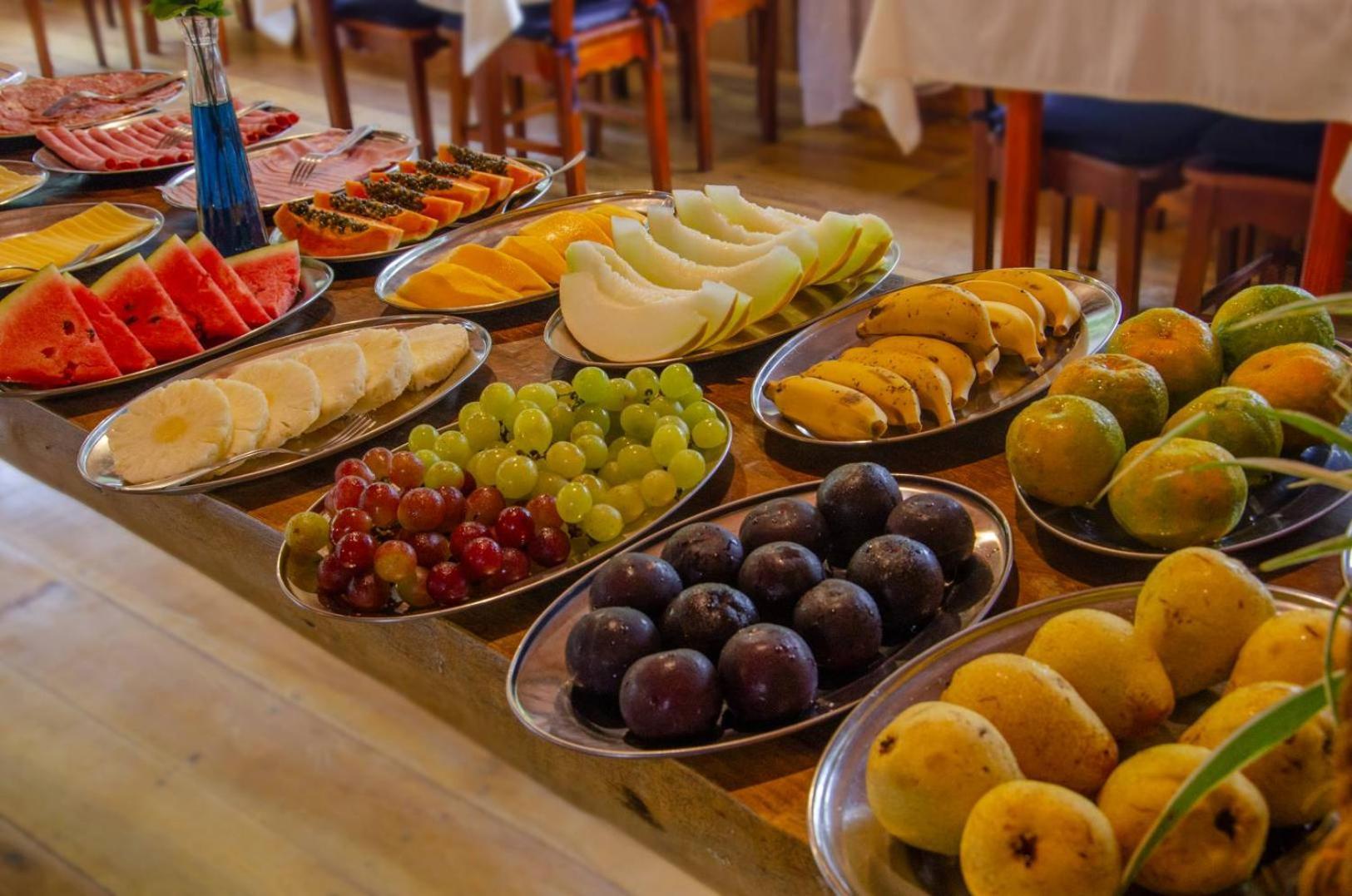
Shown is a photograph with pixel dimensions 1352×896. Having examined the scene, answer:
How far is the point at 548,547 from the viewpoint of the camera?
965mm

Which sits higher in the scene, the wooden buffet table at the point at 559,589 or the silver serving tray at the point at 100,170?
the silver serving tray at the point at 100,170

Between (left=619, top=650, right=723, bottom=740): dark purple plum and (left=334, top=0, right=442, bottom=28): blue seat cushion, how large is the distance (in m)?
Answer: 3.46

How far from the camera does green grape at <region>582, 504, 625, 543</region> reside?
976 mm

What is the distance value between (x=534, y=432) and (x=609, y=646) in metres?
0.31

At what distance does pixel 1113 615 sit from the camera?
722 millimetres

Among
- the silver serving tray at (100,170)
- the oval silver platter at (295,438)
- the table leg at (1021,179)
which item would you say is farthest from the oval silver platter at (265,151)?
the table leg at (1021,179)

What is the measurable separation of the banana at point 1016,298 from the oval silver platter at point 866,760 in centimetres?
48

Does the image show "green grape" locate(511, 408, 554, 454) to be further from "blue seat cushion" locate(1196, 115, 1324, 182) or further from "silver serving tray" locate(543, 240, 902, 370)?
"blue seat cushion" locate(1196, 115, 1324, 182)

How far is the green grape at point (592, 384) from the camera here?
1.11 metres

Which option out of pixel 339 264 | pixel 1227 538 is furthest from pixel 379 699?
pixel 1227 538

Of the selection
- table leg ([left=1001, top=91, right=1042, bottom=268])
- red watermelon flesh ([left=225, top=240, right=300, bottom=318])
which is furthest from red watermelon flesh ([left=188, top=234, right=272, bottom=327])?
table leg ([left=1001, top=91, right=1042, bottom=268])

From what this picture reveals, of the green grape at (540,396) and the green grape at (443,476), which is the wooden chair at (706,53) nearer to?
the green grape at (540,396)

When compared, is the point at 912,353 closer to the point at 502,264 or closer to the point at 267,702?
the point at 502,264

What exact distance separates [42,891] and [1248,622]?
65.9 inches
